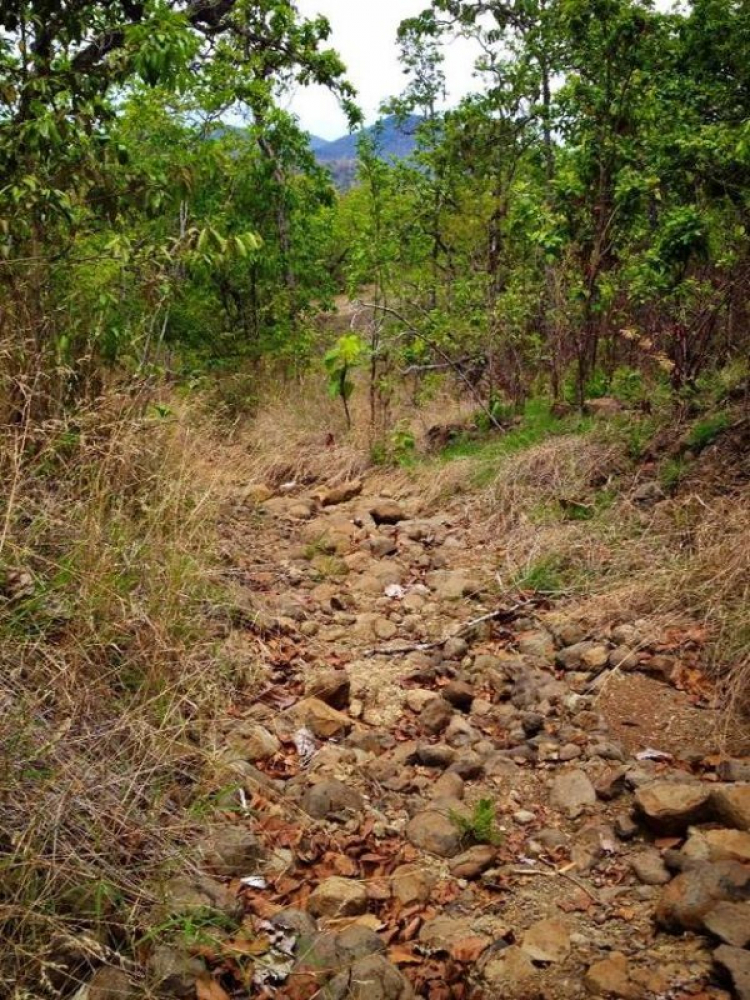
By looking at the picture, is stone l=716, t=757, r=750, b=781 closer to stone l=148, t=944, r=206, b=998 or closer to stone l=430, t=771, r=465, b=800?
stone l=430, t=771, r=465, b=800

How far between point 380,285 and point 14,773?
6517 mm

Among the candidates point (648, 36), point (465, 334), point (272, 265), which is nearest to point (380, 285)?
point (465, 334)

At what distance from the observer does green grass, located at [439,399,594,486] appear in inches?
231

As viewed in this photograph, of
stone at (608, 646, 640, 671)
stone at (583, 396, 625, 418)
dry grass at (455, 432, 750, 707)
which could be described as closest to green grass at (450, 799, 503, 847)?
dry grass at (455, 432, 750, 707)

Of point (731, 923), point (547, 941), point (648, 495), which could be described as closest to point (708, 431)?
point (648, 495)

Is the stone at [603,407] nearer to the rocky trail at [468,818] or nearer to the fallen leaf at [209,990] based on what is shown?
the rocky trail at [468,818]

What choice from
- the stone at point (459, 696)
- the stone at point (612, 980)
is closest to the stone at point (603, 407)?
the stone at point (459, 696)

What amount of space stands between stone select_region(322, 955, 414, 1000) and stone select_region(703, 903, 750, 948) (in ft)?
2.30

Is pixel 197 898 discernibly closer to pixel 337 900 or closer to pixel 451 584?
pixel 337 900

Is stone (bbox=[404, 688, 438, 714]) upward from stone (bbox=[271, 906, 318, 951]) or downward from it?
downward

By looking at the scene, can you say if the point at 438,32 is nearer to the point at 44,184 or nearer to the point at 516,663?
the point at 44,184

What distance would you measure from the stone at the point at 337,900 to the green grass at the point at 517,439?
3813mm

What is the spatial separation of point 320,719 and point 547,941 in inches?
48.1

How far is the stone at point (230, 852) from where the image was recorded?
2062mm
